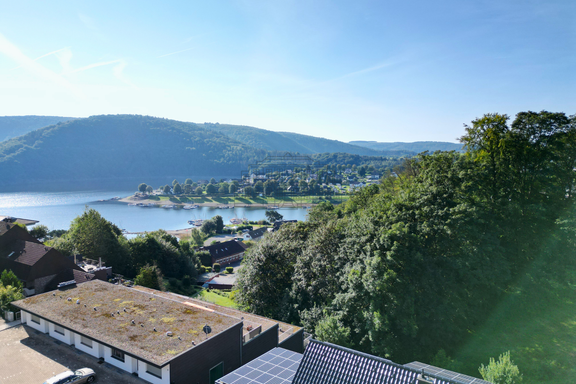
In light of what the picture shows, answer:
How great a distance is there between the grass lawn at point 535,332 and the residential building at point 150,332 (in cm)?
795

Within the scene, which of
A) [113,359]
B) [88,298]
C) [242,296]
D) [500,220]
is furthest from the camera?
[242,296]

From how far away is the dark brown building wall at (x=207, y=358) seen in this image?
30.4 ft

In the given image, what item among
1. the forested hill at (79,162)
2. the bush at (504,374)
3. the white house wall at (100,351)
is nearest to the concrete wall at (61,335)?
the white house wall at (100,351)

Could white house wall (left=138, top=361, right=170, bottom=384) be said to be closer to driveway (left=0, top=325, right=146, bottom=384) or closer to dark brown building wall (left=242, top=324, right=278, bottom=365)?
driveway (left=0, top=325, right=146, bottom=384)

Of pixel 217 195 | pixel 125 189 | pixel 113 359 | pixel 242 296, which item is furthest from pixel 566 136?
pixel 125 189

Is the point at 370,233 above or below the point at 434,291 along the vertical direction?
above

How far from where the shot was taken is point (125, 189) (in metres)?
138

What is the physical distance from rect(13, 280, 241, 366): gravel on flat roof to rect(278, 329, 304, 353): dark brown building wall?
11.0ft

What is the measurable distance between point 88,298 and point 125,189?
5422 inches

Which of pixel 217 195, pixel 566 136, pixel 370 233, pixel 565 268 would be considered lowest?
pixel 217 195

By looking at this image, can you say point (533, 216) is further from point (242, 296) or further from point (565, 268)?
point (242, 296)

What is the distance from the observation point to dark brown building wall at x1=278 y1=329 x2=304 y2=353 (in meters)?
A: 13.7

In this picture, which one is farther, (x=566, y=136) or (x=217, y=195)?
(x=217, y=195)

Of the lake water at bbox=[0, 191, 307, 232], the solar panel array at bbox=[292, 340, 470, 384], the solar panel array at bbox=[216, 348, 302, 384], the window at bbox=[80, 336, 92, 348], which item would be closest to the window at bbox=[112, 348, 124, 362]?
the window at bbox=[80, 336, 92, 348]
